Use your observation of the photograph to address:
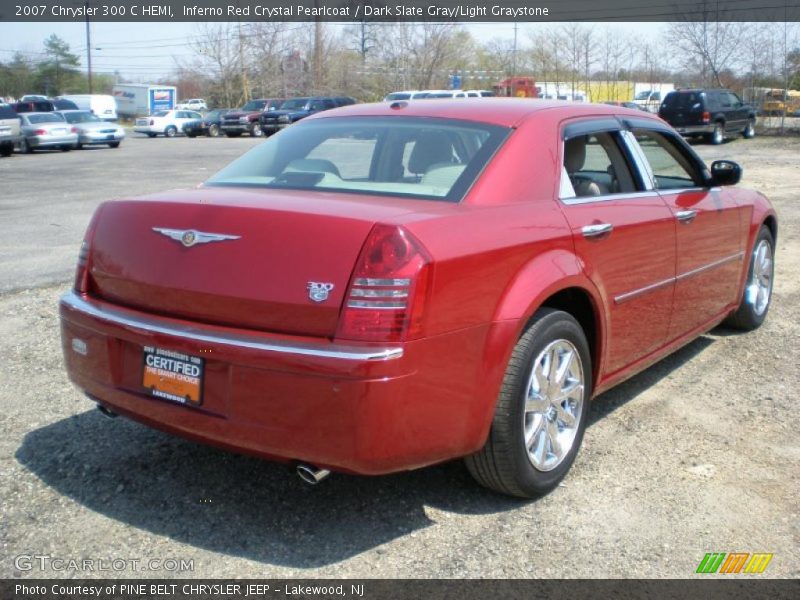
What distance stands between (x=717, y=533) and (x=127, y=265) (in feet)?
8.18

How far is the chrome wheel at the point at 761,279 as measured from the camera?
5.97 m

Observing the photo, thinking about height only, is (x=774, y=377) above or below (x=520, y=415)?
below

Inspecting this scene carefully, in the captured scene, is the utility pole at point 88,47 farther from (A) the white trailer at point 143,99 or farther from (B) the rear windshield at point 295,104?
(B) the rear windshield at point 295,104

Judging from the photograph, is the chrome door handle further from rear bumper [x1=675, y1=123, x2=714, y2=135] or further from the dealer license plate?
rear bumper [x1=675, y1=123, x2=714, y2=135]

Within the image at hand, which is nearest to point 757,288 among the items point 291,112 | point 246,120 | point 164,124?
point 291,112

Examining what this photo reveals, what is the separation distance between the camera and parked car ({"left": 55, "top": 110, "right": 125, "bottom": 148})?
102 ft

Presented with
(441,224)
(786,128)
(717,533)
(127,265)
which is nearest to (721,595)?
(717,533)

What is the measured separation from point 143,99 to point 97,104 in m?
11.0

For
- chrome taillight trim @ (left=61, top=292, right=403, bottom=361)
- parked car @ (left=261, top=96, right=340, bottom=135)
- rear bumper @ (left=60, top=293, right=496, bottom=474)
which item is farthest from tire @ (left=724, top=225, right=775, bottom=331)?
parked car @ (left=261, top=96, right=340, bottom=135)

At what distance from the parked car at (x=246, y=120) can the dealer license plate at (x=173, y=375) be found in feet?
128

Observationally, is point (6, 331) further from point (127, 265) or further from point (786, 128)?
point (786, 128)

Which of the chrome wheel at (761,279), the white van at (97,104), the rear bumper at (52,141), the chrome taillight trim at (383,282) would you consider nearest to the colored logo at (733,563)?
the chrome taillight trim at (383,282)

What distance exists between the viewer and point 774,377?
519 cm

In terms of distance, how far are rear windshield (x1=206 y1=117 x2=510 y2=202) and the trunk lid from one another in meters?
0.26
